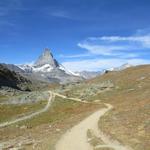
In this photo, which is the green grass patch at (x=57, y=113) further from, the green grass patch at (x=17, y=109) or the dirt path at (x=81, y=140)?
the dirt path at (x=81, y=140)

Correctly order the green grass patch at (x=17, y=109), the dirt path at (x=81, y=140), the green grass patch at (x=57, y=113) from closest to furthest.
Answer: the dirt path at (x=81, y=140) → the green grass patch at (x=57, y=113) → the green grass patch at (x=17, y=109)

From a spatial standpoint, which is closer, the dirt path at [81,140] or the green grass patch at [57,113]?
the dirt path at [81,140]

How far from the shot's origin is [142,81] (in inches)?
5305

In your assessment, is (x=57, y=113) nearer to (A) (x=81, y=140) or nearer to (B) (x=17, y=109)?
(B) (x=17, y=109)

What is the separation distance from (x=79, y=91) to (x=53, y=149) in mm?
102169

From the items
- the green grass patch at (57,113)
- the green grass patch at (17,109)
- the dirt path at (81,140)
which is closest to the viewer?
the dirt path at (81,140)

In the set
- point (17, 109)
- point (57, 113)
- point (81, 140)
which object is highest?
point (17, 109)

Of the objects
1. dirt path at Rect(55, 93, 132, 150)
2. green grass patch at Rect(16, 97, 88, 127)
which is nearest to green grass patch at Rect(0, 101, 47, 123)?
green grass patch at Rect(16, 97, 88, 127)

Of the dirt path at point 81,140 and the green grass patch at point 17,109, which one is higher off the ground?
the green grass patch at point 17,109

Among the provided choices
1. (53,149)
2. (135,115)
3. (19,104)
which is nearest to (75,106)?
(19,104)

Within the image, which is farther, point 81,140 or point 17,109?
point 17,109

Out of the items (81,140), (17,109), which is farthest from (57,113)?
(81,140)

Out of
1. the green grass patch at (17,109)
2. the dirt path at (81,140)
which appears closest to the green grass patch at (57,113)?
the green grass patch at (17,109)

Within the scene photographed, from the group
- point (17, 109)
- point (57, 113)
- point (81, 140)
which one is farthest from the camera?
point (17, 109)
